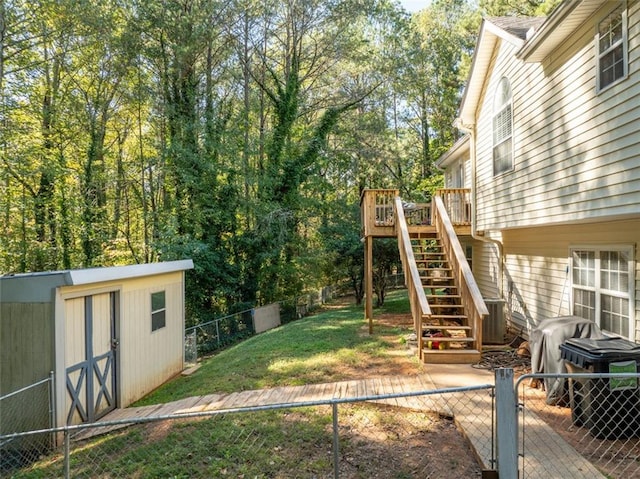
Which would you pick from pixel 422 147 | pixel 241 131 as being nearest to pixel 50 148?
pixel 241 131

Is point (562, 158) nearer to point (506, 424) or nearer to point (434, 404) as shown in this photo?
point (434, 404)

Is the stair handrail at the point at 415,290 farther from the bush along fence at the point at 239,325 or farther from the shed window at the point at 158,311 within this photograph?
the bush along fence at the point at 239,325

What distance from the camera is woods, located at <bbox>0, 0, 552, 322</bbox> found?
46.8ft

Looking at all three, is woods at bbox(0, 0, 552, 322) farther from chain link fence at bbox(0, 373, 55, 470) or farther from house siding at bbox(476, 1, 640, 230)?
house siding at bbox(476, 1, 640, 230)

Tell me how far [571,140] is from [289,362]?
6225mm

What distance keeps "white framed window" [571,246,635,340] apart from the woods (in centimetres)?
1024

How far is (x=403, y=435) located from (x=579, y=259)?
4873 mm

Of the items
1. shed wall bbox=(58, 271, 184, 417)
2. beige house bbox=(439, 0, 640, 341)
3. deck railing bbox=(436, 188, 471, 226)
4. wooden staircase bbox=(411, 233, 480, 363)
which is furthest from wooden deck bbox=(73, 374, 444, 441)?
deck railing bbox=(436, 188, 471, 226)

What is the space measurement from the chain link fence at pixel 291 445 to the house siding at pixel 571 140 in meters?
2.94

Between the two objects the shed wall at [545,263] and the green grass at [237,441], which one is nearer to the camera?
the green grass at [237,441]

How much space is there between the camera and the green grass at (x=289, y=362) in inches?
271

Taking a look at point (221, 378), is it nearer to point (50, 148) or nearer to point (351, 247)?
point (351, 247)

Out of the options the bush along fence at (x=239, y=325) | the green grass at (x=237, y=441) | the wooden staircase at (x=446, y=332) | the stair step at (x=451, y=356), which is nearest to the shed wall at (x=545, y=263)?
the wooden staircase at (x=446, y=332)

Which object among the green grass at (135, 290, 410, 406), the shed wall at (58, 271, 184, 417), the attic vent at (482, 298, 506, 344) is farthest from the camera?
the attic vent at (482, 298, 506, 344)
